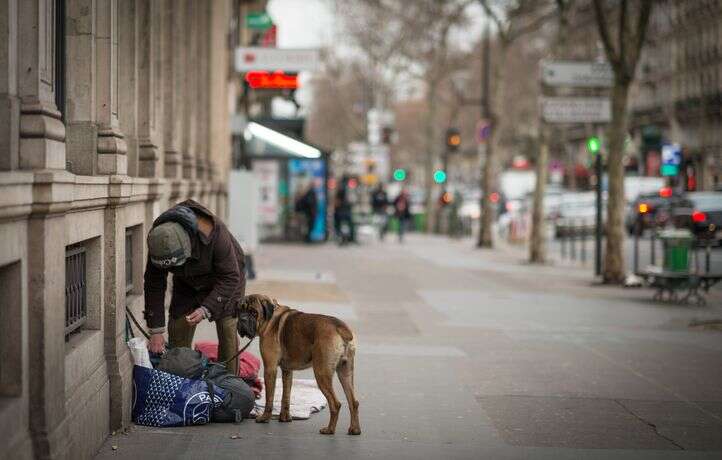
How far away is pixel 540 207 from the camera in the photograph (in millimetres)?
31688

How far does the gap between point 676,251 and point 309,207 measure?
16902mm

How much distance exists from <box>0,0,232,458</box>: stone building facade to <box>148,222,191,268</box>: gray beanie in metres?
0.26

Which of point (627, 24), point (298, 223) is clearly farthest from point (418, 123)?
point (627, 24)

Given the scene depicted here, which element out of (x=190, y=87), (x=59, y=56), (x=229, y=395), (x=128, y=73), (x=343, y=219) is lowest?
(x=229, y=395)

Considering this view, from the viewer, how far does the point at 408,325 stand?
16.1 metres

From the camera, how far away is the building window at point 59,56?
8047mm

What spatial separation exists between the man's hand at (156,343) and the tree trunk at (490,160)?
30.5 meters

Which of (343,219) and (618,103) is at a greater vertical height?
(618,103)

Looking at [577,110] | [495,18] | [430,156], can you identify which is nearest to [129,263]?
[577,110]

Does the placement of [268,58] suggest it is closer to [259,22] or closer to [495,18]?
[259,22]

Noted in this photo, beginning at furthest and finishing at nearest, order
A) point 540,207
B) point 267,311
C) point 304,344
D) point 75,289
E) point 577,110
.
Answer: point 540,207 < point 577,110 < point 267,311 < point 304,344 < point 75,289

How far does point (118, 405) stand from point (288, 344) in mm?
1192

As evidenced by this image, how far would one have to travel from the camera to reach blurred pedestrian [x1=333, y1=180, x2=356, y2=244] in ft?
122

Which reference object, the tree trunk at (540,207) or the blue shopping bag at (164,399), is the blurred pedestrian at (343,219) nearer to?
the tree trunk at (540,207)
